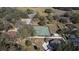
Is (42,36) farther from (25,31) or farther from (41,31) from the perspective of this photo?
(25,31)

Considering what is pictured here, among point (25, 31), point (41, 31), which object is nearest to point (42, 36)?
point (41, 31)

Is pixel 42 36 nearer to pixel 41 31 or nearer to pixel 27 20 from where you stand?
pixel 41 31

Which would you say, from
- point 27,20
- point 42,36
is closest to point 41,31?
point 42,36

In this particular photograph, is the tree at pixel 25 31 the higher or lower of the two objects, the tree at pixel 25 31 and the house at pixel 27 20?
the lower

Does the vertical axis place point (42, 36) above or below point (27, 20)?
below

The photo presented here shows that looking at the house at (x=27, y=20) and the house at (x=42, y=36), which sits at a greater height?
the house at (x=27, y=20)

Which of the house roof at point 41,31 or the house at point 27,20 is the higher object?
the house at point 27,20
